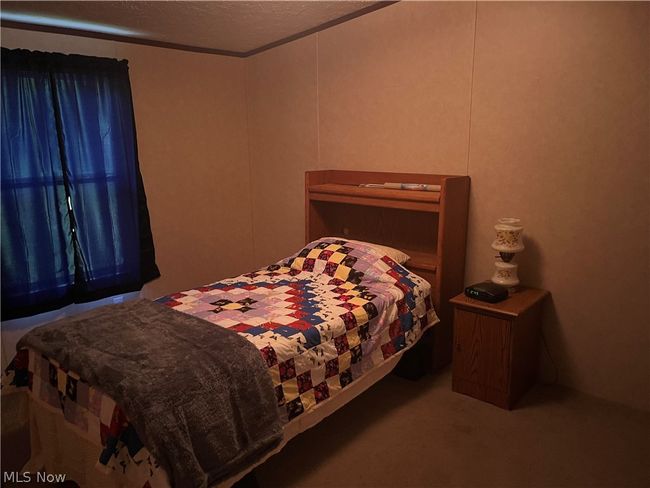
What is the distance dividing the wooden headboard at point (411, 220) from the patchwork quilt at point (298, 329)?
21 centimetres

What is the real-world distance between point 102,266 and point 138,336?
1.63m

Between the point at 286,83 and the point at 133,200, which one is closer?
the point at 133,200

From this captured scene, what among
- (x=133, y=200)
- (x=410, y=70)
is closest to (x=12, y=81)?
(x=133, y=200)

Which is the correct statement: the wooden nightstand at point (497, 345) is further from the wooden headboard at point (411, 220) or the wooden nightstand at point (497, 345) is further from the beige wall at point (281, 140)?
the beige wall at point (281, 140)

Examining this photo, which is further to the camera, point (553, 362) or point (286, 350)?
point (553, 362)

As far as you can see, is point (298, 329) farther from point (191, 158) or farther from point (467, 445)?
point (191, 158)

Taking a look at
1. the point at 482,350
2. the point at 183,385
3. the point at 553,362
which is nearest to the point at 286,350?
the point at 183,385

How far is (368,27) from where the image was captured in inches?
126

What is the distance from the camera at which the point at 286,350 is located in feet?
6.38

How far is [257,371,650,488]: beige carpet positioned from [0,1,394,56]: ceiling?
2.50 metres

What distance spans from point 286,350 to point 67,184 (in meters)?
2.10

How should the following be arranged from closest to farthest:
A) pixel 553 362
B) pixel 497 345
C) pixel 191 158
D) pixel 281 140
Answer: pixel 497 345 < pixel 553 362 < pixel 191 158 < pixel 281 140

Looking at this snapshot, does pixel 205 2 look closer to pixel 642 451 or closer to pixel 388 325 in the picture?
pixel 388 325

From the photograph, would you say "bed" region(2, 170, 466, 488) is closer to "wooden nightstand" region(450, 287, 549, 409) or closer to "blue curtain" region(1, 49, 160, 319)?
"wooden nightstand" region(450, 287, 549, 409)
